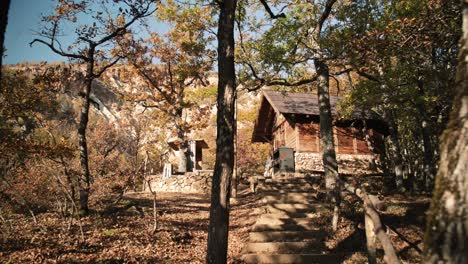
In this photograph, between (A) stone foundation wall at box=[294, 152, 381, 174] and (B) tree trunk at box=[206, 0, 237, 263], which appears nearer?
(B) tree trunk at box=[206, 0, 237, 263]

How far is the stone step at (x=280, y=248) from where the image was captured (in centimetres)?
866

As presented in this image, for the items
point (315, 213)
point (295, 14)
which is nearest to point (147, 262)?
point (315, 213)

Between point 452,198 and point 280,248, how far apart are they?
6.83 metres

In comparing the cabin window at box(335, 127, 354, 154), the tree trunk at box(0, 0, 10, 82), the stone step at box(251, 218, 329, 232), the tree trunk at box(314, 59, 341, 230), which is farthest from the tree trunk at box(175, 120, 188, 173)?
the tree trunk at box(0, 0, 10, 82)

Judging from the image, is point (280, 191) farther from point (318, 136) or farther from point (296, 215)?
point (318, 136)

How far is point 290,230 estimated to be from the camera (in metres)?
9.95

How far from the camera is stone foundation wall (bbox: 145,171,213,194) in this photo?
2298 centimetres

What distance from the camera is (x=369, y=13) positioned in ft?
44.6

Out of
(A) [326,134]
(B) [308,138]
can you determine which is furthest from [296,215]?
(B) [308,138]

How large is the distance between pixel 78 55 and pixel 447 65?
49.9 ft

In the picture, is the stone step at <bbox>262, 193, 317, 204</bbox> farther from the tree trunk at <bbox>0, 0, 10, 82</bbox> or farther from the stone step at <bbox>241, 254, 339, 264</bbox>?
the tree trunk at <bbox>0, 0, 10, 82</bbox>

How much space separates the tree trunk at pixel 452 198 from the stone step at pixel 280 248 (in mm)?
6642

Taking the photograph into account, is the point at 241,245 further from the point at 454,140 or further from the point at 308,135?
the point at 308,135

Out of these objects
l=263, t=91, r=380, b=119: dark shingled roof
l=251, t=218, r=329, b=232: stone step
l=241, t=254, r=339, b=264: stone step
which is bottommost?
l=241, t=254, r=339, b=264: stone step
